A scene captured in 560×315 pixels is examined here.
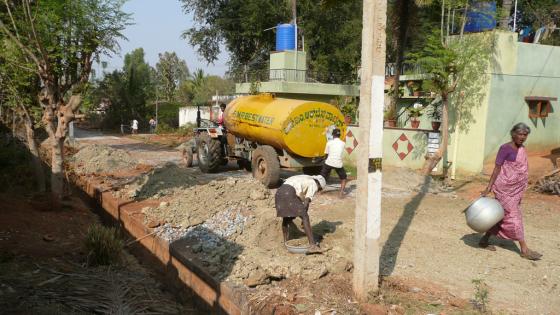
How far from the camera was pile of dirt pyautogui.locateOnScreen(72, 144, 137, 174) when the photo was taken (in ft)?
43.2

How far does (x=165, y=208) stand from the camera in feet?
27.4

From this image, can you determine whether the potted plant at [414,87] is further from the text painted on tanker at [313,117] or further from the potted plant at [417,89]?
the text painted on tanker at [313,117]

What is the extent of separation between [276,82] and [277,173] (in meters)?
8.12

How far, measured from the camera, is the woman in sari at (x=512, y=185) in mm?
6027

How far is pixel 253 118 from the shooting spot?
1071 cm

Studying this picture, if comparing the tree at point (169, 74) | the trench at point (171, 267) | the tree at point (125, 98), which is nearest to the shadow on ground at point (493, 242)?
the trench at point (171, 267)

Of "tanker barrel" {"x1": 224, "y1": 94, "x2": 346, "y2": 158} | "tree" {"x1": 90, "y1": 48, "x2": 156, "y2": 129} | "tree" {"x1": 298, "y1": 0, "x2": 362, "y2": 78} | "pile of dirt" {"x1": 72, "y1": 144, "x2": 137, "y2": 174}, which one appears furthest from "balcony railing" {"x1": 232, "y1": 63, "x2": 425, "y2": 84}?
"tree" {"x1": 90, "y1": 48, "x2": 156, "y2": 129}

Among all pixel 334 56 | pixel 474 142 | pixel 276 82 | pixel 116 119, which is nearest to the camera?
pixel 474 142

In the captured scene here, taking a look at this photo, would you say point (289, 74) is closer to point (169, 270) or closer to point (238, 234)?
point (238, 234)

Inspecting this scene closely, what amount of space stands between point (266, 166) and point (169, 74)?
1781 inches

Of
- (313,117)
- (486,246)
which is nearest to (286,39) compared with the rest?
(313,117)

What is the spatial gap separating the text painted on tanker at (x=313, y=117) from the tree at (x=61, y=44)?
4.03m

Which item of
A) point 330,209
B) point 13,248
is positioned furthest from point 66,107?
point 330,209

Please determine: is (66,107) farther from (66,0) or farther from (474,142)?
(474,142)
